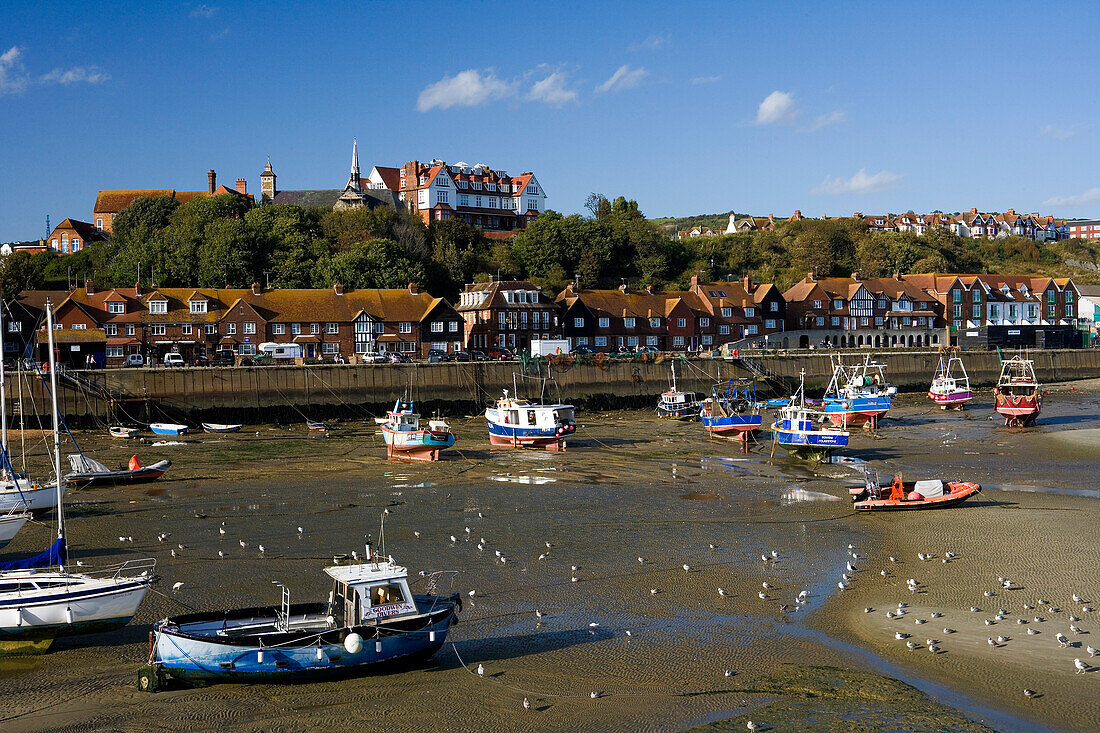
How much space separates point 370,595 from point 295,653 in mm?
1591

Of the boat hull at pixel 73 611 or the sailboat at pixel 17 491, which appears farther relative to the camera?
the sailboat at pixel 17 491

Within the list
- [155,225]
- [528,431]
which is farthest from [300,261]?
[528,431]

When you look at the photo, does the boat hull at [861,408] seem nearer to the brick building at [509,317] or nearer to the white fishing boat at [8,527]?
the brick building at [509,317]

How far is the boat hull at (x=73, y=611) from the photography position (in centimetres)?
1798

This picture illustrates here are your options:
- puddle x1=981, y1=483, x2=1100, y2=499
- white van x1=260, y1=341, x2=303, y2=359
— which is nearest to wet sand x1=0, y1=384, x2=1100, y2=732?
puddle x1=981, y1=483, x2=1100, y2=499

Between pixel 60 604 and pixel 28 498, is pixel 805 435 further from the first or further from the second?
pixel 60 604

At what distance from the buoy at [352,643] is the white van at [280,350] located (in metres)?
56.2

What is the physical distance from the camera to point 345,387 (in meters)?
60.8

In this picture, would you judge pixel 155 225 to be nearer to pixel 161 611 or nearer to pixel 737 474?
pixel 737 474

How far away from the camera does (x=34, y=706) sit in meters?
15.9

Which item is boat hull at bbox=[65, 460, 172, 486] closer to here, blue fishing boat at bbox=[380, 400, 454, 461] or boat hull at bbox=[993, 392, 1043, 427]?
blue fishing boat at bbox=[380, 400, 454, 461]

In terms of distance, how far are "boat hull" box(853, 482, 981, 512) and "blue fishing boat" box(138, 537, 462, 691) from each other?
56.4 ft

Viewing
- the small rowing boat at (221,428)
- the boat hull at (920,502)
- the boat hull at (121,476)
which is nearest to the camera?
the boat hull at (920,502)

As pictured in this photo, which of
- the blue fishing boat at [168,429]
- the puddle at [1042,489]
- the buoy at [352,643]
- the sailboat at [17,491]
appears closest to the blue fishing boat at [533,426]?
the blue fishing boat at [168,429]
